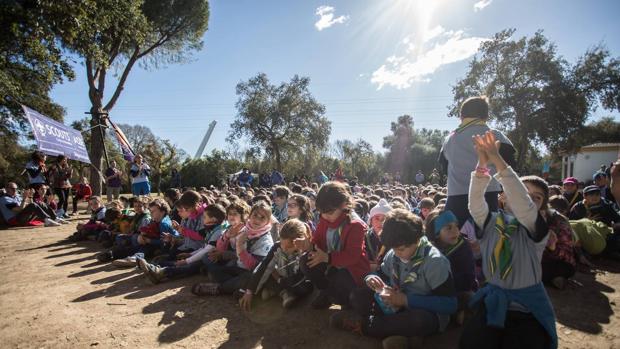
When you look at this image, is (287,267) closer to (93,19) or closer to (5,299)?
(5,299)

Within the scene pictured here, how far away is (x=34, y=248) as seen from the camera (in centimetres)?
634

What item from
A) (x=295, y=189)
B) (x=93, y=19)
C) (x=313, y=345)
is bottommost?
(x=313, y=345)

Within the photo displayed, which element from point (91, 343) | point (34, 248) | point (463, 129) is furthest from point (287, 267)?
point (34, 248)

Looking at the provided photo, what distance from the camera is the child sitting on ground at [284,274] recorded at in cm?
312

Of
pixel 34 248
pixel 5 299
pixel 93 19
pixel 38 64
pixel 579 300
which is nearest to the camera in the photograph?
pixel 579 300

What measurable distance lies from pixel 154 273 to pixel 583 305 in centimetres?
495

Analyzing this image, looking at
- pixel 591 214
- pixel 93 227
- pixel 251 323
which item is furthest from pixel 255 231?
pixel 93 227

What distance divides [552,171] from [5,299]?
50468mm

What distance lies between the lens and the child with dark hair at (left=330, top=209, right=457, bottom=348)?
2318 mm

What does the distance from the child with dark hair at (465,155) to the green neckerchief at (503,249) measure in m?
0.94

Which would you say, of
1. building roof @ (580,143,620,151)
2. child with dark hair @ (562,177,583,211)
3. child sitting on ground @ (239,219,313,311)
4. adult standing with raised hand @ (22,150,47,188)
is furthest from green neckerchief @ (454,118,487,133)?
building roof @ (580,143,620,151)

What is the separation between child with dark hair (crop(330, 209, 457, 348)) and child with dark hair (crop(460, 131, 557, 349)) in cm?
29

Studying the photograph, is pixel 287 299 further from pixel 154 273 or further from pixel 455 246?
pixel 154 273

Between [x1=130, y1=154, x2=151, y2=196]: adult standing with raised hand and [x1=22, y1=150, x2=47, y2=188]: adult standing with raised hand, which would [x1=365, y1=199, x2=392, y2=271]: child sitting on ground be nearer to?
[x1=130, y1=154, x2=151, y2=196]: adult standing with raised hand
